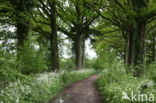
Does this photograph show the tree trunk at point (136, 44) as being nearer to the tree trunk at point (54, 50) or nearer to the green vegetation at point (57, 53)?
the green vegetation at point (57, 53)

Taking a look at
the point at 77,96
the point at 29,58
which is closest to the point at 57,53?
the point at 29,58

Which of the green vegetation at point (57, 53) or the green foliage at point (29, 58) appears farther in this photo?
the green foliage at point (29, 58)

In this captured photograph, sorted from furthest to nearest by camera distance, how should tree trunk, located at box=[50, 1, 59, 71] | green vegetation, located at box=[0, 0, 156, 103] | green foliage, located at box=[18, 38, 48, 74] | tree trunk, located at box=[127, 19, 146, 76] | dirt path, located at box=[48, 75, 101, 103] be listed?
tree trunk, located at box=[50, 1, 59, 71] → tree trunk, located at box=[127, 19, 146, 76] → green foliage, located at box=[18, 38, 48, 74] → dirt path, located at box=[48, 75, 101, 103] → green vegetation, located at box=[0, 0, 156, 103]

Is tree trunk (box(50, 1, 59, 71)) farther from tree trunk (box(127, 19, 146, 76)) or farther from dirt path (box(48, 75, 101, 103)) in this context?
tree trunk (box(127, 19, 146, 76))

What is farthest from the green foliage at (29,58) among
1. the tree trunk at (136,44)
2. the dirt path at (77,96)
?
the tree trunk at (136,44)

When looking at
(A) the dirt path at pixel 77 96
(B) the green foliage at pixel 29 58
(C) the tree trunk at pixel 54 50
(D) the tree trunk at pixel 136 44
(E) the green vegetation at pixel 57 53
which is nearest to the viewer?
(E) the green vegetation at pixel 57 53

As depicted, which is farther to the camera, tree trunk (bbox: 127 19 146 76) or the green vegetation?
tree trunk (bbox: 127 19 146 76)

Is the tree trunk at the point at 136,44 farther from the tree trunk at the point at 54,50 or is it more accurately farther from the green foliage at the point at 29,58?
the green foliage at the point at 29,58

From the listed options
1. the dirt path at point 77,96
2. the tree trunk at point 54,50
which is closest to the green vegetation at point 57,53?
the tree trunk at point 54,50

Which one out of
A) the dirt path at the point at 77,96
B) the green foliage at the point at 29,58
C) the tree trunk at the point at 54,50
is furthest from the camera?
the tree trunk at the point at 54,50

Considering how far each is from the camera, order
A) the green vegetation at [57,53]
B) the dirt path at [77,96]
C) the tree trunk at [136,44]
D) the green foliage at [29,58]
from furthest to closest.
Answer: the tree trunk at [136,44], the green foliage at [29,58], the dirt path at [77,96], the green vegetation at [57,53]

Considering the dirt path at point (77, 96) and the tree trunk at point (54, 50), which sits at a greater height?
the tree trunk at point (54, 50)

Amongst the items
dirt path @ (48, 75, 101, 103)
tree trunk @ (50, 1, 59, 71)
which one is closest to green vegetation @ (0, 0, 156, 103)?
tree trunk @ (50, 1, 59, 71)

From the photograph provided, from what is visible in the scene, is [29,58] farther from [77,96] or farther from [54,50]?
[54,50]
